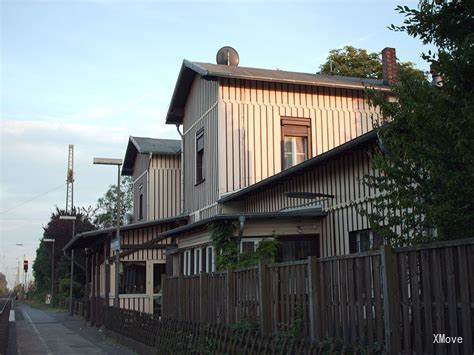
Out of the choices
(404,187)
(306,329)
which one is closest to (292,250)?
(306,329)

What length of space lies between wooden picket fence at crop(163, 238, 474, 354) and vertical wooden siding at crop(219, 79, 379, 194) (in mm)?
9174

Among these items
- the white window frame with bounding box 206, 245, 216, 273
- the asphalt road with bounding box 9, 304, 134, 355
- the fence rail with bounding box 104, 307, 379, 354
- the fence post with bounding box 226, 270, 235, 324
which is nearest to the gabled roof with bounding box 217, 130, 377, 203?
the white window frame with bounding box 206, 245, 216, 273

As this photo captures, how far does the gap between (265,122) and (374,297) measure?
13101 millimetres

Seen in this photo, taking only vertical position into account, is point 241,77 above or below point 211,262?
above

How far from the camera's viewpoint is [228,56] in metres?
22.5

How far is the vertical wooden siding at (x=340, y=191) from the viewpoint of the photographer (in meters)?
12.0

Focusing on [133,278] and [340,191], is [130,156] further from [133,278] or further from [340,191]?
[340,191]

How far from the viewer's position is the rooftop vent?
73.7ft

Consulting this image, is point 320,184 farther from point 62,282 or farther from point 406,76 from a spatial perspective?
point 62,282

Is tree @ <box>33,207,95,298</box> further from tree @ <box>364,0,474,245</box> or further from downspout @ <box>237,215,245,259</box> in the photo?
tree @ <box>364,0,474,245</box>

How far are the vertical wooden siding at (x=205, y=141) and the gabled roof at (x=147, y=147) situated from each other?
14.1 ft

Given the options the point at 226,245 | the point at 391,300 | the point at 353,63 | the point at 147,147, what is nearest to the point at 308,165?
the point at 226,245

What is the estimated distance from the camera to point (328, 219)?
13344mm

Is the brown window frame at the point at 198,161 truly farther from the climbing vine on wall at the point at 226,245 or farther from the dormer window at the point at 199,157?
the climbing vine on wall at the point at 226,245
